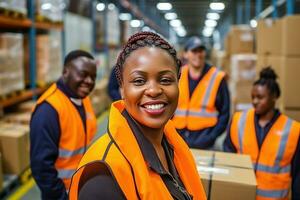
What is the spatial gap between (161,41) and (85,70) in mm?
1466

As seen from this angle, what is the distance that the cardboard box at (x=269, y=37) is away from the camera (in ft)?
17.2

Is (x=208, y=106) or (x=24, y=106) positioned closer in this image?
(x=208, y=106)

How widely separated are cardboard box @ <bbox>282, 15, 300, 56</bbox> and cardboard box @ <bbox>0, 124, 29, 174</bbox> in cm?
340

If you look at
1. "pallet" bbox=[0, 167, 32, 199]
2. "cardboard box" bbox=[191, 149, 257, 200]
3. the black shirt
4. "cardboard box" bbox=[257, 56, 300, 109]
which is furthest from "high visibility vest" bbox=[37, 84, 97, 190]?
"cardboard box" bbox=[257, 56, 300, 109]

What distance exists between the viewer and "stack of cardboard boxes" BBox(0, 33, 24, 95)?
4.82 meters

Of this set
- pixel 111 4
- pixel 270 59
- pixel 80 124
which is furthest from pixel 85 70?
pixel 111 4

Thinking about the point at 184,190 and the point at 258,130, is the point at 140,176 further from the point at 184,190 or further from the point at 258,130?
the point at 258,130

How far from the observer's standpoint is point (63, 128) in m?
2.51

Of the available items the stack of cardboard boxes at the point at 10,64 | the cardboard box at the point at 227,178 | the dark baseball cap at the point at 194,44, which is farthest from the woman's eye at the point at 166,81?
the stack of cardboard boxes at the point at 10,64

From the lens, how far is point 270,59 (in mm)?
5223

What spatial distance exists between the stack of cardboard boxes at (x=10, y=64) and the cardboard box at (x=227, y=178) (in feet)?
10.9

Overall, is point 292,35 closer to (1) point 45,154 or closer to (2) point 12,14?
(1) point 45,154

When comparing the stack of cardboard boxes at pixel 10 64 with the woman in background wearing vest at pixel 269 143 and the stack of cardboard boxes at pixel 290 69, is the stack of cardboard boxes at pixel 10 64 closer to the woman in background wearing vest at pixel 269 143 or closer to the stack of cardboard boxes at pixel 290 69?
the woman in background wearing vest at pixel 269 143

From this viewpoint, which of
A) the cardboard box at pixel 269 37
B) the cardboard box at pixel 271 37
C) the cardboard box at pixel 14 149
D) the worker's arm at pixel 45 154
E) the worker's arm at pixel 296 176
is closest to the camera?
the worker's arm at pixel 45 154
